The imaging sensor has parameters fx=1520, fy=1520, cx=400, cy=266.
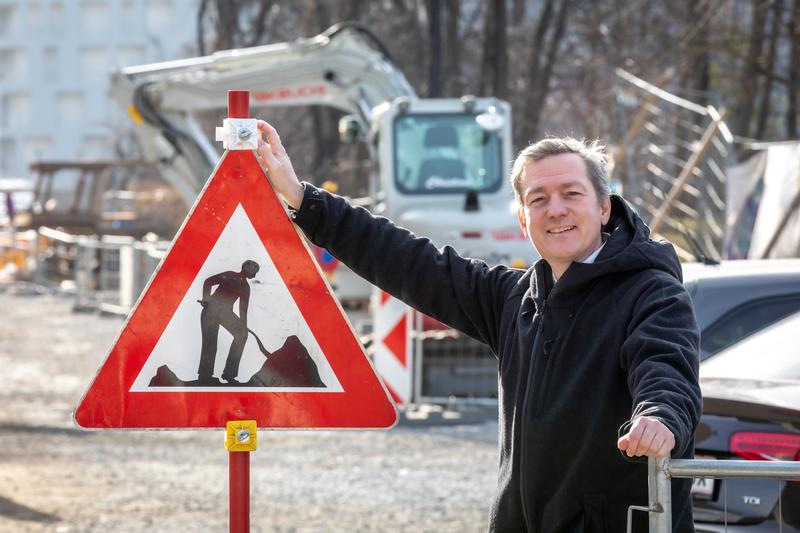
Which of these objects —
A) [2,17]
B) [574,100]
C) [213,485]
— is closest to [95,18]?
[2,17]

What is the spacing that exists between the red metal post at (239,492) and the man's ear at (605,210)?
1.16 metres

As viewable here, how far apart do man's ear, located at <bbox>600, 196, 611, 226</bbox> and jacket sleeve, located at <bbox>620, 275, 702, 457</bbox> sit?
0.89ft

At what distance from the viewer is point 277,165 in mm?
4184

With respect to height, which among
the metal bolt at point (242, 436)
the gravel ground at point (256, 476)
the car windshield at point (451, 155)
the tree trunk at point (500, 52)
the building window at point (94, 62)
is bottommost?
the gravel ground at point (256, 476)

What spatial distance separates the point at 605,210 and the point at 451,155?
13.6 m

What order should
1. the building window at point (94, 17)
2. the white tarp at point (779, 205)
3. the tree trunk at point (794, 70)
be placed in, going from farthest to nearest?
the building window at point (94, 17)
the tree trunk at point (794, 70)
the white tarp at point (779, 205)

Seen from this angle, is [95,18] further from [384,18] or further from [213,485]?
[213,485]

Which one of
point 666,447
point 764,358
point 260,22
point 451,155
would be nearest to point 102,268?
point 260,22

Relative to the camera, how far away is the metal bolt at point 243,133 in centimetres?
407

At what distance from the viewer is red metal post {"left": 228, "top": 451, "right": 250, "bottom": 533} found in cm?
411

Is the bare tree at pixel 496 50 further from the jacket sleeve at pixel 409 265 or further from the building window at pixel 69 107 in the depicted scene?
the building window at pixel 69 107

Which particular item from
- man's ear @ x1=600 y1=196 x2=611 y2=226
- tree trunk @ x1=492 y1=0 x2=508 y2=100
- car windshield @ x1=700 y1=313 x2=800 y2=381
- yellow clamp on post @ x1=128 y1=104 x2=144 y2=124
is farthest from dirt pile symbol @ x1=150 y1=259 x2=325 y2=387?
tree trunk @ x1=492 y1=0 x2=508 y2=100

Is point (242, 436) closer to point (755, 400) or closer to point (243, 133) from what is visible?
point (243, 133)

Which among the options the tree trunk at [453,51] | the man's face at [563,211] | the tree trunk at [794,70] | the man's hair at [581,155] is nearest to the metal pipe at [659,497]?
the man's face at [563,211]
